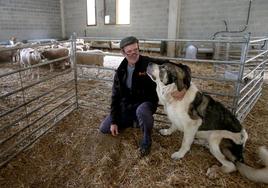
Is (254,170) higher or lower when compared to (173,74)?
lower

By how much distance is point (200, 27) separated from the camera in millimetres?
9969

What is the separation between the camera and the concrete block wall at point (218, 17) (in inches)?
336

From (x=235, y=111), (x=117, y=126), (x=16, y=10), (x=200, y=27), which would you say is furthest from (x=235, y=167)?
(x=16, y=10)

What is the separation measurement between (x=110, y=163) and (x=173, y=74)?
1235 millimetres

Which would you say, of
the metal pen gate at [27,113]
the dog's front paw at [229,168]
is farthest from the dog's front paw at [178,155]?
the metal pen gate at [27,113]

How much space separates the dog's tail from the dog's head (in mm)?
870

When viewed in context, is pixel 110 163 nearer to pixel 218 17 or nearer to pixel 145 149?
pixel 145 149

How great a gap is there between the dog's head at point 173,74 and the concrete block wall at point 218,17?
7856mm

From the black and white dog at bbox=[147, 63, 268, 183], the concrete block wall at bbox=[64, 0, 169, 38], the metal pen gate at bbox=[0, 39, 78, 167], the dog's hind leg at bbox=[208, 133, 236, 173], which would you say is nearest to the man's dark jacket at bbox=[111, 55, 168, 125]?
the black and white dog at bbox=[147, 63, 268, 183]

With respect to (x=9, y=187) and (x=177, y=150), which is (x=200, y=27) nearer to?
(x=177, y=150)

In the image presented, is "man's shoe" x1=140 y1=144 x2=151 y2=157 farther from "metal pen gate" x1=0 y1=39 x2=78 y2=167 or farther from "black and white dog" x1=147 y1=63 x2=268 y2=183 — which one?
"metal pen gate" x1=0 y1=39 x2=78 y2=167

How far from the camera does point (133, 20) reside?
1188 centimetres

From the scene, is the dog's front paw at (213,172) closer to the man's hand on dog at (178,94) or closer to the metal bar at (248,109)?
the man's hand on dog at (178,94)

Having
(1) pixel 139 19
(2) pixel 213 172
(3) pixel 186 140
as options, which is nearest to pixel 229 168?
(2) pixel 213 172
